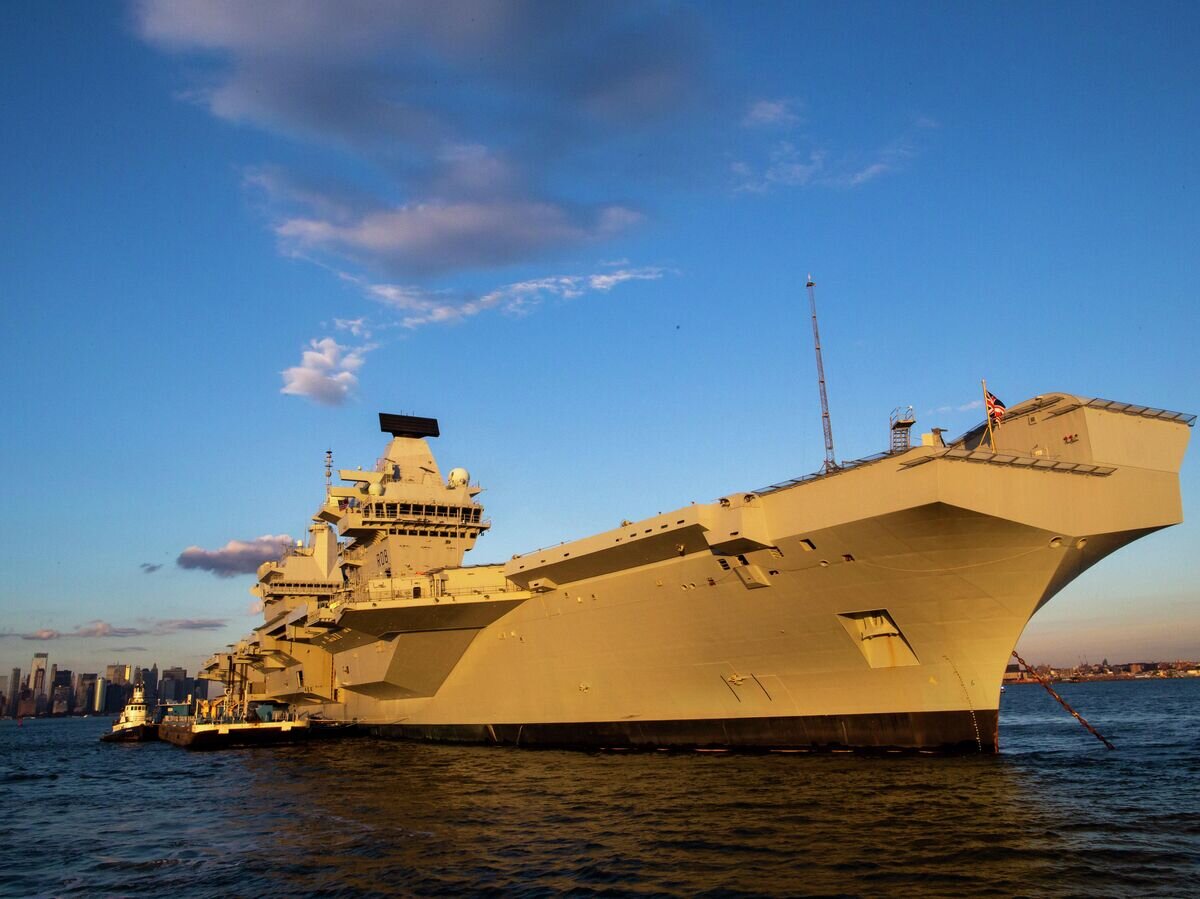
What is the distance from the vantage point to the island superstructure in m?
14.0

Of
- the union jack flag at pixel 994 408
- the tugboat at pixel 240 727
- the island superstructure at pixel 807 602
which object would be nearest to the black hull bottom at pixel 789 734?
the island superstructure at pixel 807 602

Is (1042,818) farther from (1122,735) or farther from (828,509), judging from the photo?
(1122,735)

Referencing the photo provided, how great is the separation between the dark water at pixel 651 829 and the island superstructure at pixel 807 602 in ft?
3.61

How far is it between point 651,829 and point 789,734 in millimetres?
6716

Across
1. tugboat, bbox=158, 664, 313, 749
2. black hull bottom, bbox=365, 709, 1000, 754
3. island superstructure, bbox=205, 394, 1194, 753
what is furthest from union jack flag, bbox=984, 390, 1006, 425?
tugboat, bbox=158, 664, 313, 749

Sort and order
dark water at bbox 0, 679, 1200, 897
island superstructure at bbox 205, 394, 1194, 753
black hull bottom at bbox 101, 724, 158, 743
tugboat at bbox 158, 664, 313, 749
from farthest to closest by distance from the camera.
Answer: black hull bottom at bbox 101, 724, 158, 743
tugboat at bbox 158, 664, 313, 749
island superstructure at bbox 205, 394, 1194, 753
dark water at bbox 0, 679, 1200, 897

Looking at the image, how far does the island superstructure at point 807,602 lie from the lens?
14.0 metres

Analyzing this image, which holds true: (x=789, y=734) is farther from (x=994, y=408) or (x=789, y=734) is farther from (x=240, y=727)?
(x=240, y=727)

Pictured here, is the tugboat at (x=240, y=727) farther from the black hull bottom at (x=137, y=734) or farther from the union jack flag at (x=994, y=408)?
the union jack flag at (x=994, y=408)

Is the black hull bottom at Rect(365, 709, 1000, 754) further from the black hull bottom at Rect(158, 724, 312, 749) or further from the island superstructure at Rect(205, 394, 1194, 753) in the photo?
the black hull bottom at Rect(158, 724, 312, 749)

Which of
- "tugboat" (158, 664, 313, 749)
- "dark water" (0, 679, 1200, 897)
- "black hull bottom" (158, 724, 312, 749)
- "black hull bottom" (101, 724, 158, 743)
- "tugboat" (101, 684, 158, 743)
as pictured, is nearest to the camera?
"dark water" (0, 679, 1200, 897)

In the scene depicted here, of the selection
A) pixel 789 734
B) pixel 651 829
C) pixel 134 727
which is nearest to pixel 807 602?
pixel 789 734

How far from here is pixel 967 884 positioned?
8.30 metres

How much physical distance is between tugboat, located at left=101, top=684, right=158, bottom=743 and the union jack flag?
1702 inches
